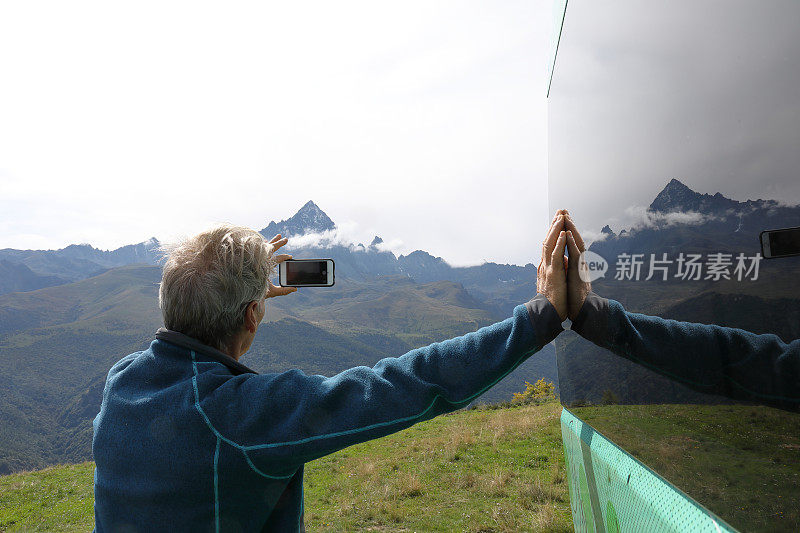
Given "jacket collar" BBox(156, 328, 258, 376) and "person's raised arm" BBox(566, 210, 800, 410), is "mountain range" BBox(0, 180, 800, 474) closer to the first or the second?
"person's raised arm" BBox(566, 210, 800, 410)

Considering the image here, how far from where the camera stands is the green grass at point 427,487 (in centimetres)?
689

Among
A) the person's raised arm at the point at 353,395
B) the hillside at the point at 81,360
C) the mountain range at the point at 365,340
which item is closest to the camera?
the mountain range at the point at 365,340

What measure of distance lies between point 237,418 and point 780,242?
118 centimetres

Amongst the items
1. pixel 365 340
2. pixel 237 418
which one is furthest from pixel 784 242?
pixel 365 340

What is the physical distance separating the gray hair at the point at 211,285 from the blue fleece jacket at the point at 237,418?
0.08 m

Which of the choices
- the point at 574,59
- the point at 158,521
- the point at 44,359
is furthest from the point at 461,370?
the point at 44,359

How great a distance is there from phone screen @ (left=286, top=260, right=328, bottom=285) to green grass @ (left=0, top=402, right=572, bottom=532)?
186 inches

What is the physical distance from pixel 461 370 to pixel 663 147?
2.42 ft

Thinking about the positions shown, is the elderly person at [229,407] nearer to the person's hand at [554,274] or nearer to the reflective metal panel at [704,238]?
the person's hand at [554,274]

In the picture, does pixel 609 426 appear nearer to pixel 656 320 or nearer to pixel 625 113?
pixel 656 320

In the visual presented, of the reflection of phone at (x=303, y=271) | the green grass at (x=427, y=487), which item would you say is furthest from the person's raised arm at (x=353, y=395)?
the green grass at (x=427, y=487)

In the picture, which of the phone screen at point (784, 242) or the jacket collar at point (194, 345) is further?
the jacket collar at point (194, 345)

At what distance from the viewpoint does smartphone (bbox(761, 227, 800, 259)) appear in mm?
633

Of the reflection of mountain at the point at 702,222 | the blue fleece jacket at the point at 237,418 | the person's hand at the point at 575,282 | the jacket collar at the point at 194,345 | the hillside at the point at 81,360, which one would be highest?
the reflection of mountain at the point at 702,222
